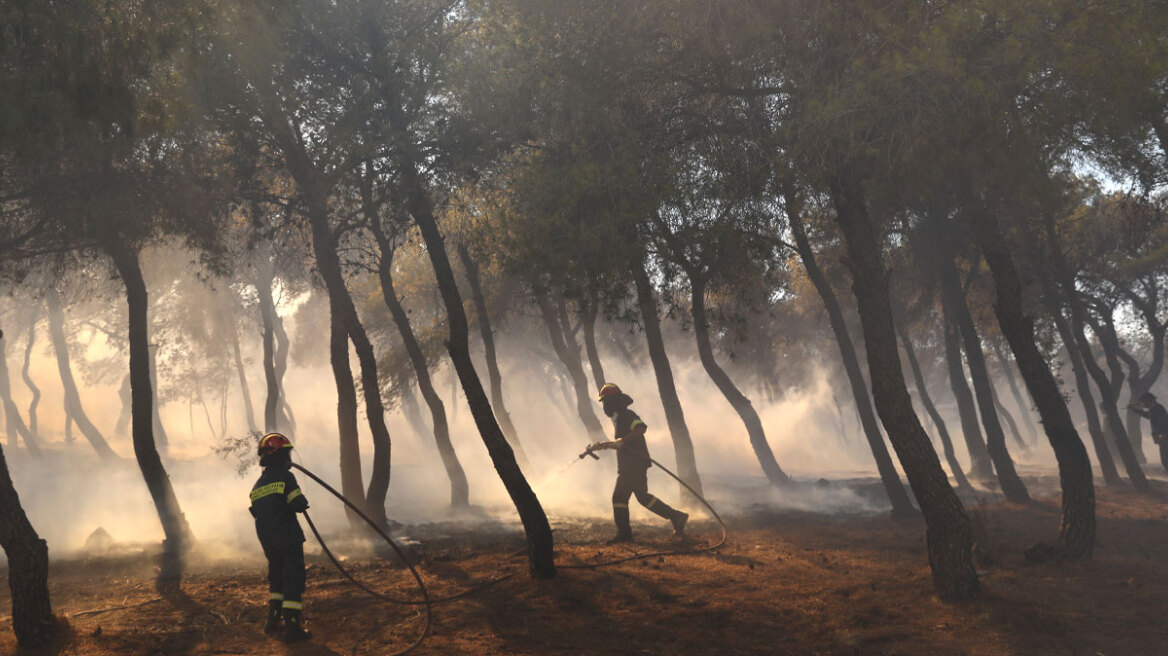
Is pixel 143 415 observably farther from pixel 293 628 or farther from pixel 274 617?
pixel 293 628

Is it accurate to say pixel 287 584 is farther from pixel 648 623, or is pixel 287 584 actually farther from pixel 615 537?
pixel 615 537

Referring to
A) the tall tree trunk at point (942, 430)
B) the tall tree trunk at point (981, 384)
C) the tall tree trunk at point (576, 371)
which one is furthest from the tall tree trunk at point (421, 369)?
the tall tree trunk at point (942, 430)

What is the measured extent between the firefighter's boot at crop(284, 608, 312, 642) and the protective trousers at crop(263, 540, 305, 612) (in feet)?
0.26

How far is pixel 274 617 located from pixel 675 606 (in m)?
3.68

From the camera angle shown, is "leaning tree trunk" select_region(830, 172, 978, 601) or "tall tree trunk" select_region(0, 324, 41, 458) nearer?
"leaning tree trunk" select_region(830, 172, 978, 601)

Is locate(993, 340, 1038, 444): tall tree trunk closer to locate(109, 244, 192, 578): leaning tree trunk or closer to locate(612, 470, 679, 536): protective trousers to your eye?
locate(612, 470, 679, 536): protective trousers

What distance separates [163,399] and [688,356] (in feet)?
97.9

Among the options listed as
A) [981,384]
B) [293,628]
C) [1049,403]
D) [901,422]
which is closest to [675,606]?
[901,422]

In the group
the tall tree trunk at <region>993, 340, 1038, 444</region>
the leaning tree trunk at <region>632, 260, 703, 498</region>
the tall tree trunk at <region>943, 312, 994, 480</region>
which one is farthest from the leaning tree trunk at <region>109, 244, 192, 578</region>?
the tall tree trunk at <region>993, 340, 1038, 444</region>

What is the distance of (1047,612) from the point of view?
301 inches

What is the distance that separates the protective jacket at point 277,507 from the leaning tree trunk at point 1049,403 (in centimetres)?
795

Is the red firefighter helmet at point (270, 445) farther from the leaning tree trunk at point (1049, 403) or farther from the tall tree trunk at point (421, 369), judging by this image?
the tall tree trunk at point (421, 369)

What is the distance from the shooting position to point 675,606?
8.38 metres

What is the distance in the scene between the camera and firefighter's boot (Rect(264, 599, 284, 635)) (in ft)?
26.0
